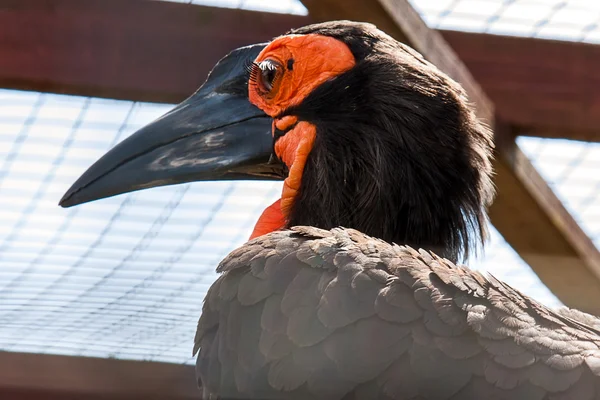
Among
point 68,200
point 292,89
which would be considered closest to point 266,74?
point 292,89

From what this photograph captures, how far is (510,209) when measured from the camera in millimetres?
2184

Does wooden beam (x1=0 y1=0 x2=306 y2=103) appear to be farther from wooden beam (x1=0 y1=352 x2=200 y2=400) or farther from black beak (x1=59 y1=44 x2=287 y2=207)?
wooden beam (x1=0 y1=352 x2=200 y2=400)

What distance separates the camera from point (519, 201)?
6.98 feet

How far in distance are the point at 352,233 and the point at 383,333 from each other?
0.22 m

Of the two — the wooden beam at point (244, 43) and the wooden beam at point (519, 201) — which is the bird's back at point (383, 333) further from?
the wooden beam at point (519, 201)

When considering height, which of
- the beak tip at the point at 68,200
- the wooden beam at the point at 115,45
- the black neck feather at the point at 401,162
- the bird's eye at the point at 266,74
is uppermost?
the black neck feather at the point at 401,162

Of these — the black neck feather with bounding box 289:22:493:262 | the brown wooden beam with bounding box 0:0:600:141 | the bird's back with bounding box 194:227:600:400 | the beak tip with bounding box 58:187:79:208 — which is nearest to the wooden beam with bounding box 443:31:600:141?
the brown wooden beam with bounding box 0:0:600:141

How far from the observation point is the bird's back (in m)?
1.18

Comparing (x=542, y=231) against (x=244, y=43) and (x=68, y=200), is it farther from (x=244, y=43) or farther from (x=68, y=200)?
(x=68, y=200)

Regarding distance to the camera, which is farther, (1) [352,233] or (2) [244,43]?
(2) [244,43]

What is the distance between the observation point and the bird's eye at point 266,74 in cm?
188

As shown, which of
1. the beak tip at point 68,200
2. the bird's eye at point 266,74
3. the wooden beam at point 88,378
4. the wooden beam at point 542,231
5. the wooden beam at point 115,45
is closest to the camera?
the wooden beam at point 88,378

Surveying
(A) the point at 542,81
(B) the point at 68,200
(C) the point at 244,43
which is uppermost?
(A) the point at 542,81

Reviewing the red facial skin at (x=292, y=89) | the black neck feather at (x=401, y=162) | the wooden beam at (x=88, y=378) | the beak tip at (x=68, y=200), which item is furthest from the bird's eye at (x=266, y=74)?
the wooden beam at (x=88, y=378)
